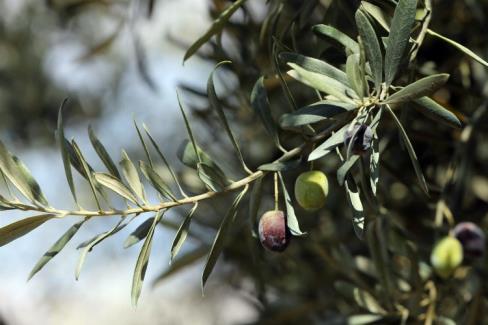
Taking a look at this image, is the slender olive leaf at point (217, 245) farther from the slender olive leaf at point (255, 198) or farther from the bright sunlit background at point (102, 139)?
the bright sunlit background at point (102, 139)

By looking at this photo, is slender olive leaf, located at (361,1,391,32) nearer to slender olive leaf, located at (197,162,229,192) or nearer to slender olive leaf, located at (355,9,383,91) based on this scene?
slender olive leaf, located at (355,9,383,91)

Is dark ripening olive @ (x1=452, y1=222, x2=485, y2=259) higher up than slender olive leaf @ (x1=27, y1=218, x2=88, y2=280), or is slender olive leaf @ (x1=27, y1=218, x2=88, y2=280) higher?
slender olive leaf @ (x1=27, y1=218, x2=88, y2=280)

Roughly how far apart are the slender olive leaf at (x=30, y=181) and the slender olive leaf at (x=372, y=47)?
28 centimetres

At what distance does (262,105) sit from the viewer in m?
0.61

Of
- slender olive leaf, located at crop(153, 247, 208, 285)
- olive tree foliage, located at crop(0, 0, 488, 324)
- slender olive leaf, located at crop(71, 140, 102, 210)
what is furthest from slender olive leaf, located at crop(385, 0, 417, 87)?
slender olive leaf, located at crop(153, 247, 208, 285)

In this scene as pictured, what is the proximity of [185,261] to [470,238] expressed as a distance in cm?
46

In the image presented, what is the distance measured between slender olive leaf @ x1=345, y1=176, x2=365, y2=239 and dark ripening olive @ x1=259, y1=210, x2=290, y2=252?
0.06m

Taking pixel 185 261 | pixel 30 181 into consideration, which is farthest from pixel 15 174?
Result: pixel 185 261

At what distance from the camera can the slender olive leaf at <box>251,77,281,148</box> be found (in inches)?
23.8

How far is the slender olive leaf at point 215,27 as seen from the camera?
2.17ft

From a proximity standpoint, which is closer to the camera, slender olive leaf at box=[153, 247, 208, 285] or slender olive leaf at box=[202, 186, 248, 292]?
slender olive leaf at box=[202, 186, 248, 292]

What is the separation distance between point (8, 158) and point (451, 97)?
62cm

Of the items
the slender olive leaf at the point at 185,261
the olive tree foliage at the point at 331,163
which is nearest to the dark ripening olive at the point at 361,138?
the olive tree foliage at the point at 331,163

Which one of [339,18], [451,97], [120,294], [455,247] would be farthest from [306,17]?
[120,294]
